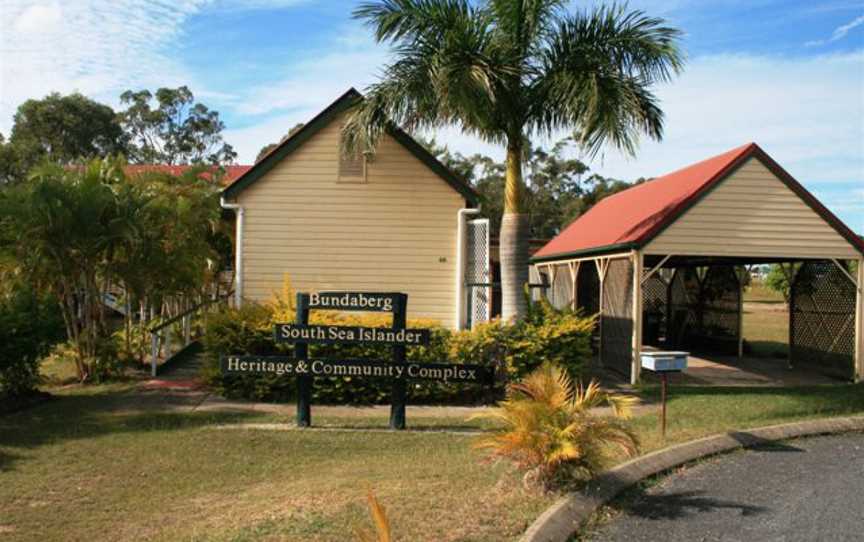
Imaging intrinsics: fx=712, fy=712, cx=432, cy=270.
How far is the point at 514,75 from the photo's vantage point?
37.3 feet

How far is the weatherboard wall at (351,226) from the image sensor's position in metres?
13.4

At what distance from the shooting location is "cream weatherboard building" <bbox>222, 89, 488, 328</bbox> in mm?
13422

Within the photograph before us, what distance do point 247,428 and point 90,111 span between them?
145 feet

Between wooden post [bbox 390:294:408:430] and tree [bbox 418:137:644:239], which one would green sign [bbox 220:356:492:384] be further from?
tree [bbox 418:137:644:239]

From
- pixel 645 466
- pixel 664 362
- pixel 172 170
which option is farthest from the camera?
pixel 172 170

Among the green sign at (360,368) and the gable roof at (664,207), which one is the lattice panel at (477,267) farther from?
the green sign at (360,368)

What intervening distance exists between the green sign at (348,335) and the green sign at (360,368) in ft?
0.95

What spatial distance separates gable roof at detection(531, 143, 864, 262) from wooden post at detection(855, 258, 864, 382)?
0.54 m

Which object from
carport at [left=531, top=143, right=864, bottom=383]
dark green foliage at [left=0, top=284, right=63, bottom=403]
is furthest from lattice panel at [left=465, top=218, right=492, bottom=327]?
dark green foliage at [left=0, top=284, right=63, bottom=403]

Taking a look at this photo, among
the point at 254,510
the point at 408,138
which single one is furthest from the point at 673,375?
the point at 254,510

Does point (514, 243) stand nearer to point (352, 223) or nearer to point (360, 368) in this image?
point (352, 223)

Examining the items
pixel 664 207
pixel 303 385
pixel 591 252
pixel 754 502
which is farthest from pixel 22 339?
pixel 664 207

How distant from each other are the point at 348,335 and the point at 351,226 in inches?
185

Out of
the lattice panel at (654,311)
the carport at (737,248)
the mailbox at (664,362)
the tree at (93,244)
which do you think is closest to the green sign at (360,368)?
the mailbox at (664,362)
